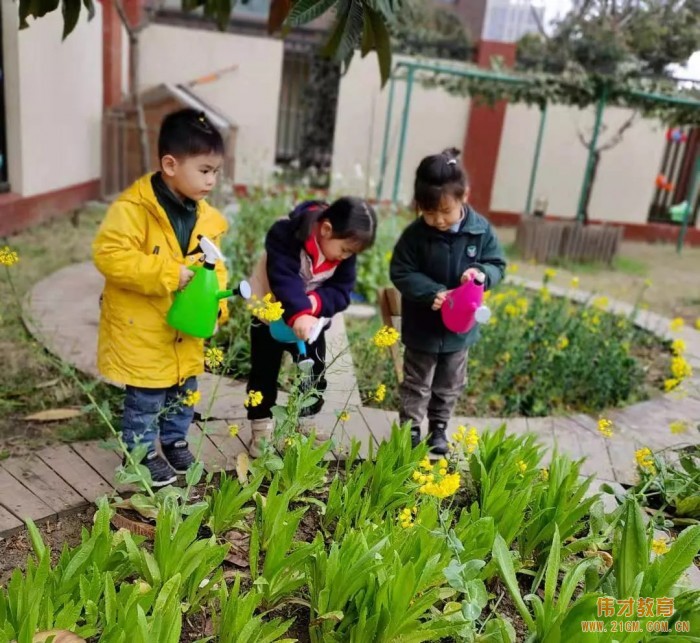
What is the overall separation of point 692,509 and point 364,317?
2494 mm

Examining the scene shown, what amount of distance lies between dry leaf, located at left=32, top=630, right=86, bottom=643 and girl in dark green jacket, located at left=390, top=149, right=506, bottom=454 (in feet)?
4.39

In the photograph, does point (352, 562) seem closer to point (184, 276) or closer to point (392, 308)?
point (184, 276)

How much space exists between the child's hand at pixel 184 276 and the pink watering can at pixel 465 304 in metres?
0.94

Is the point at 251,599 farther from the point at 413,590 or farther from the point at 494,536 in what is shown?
the point at 494,536

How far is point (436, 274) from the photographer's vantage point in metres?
2.59

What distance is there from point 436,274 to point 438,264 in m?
0.04

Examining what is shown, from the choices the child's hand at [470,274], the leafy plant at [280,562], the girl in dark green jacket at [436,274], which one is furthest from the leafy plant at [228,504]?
the child's hand at [470,274]

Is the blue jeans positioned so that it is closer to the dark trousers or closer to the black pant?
the black pant

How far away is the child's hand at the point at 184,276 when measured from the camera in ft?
6.69

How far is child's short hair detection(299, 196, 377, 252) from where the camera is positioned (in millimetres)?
2199

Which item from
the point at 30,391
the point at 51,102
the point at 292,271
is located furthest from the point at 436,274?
the point at 51,102

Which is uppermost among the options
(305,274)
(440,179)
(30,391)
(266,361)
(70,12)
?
(70,12)

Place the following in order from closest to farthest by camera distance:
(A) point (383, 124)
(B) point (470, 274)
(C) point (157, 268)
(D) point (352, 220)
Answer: (C) point (157, 268), (D) point (352, 220), (B) point (470, 274), (A) point (383, 124)

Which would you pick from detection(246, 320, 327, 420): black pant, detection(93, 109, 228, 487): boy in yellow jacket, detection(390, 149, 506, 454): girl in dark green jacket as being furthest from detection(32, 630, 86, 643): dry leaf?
detection(390, 149, 506, 454): girl in dark green jacket
